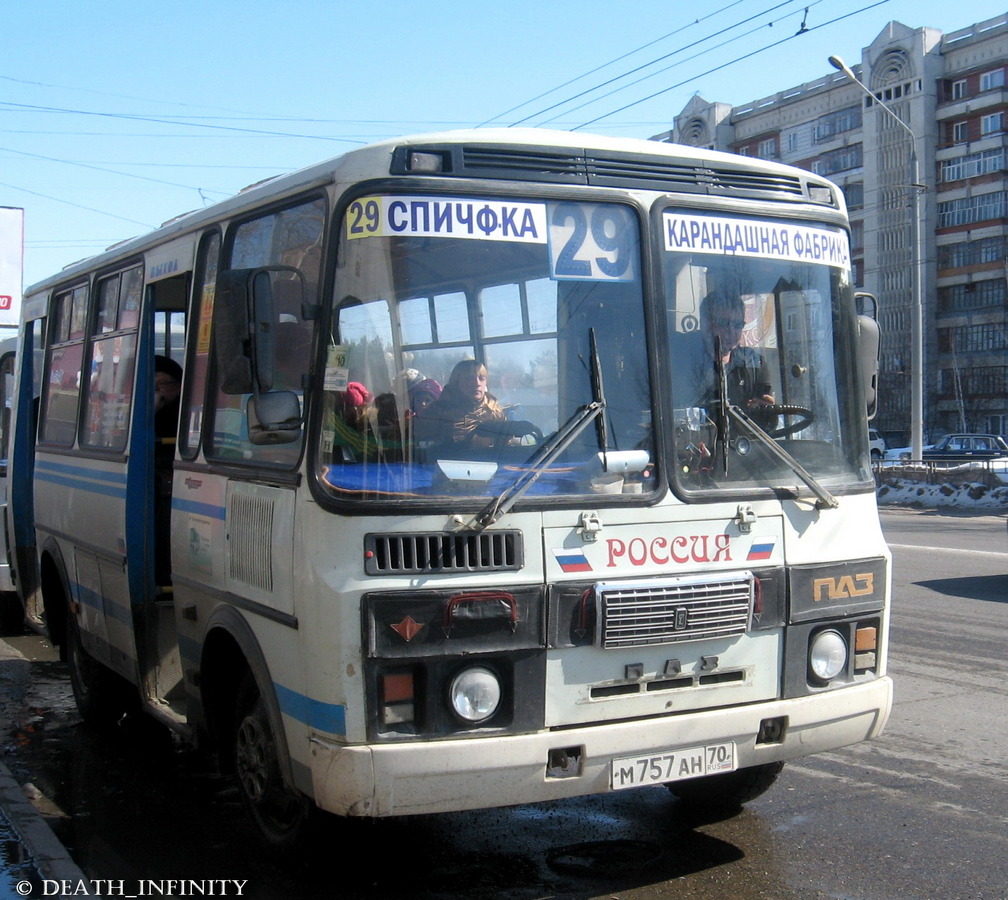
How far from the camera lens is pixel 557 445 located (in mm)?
4164

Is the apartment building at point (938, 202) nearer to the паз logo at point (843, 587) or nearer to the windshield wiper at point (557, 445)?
the паз logo at point (843, 587)

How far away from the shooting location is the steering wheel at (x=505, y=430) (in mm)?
4148

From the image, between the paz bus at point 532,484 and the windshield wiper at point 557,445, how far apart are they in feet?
0.04

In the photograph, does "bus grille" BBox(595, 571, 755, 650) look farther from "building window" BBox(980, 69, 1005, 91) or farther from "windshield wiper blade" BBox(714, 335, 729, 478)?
"building window" BBox(980, 69, 1005, 91)

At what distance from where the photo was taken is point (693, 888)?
4.47m

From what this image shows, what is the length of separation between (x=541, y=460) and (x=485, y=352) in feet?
1.47

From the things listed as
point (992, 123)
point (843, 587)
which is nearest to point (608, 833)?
point (843, 587)

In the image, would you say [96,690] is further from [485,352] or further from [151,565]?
[485,352]

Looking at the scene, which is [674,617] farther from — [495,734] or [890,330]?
[890,330]

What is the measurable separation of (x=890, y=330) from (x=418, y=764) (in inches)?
2529

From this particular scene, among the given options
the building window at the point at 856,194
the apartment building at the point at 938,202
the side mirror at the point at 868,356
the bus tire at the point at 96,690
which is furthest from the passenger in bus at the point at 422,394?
the building window at the point at 856,194

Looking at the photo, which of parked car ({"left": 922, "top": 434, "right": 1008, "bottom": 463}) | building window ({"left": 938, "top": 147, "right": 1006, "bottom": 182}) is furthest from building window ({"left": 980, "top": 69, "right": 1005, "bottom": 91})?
parked car ({"left": 922, "top": 434, "right": 1008, "bottom": 463})

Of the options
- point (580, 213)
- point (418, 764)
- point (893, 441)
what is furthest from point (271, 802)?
point (893, 441)

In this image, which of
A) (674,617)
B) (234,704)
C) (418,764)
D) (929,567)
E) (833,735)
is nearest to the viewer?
(418,764)
